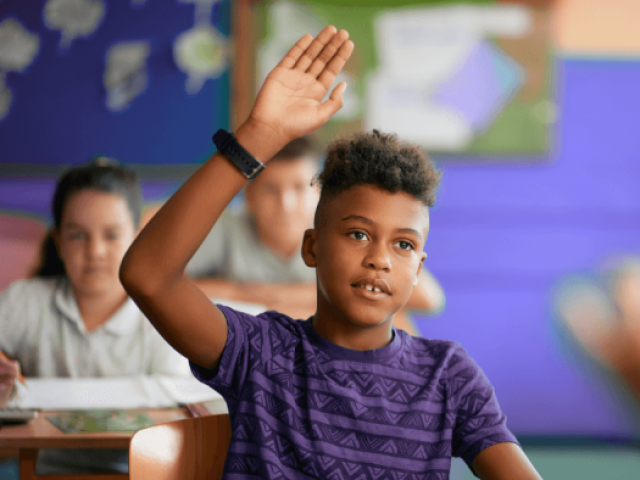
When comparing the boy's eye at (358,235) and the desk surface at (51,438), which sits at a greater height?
the boy's eye at (358,235)

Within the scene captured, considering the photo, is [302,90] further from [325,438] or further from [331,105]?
[325,438]

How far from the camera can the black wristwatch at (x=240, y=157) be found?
2.43ft

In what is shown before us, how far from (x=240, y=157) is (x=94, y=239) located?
1.10 m

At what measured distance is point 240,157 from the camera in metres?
0.74

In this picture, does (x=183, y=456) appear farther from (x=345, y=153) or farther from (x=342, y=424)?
(x=345, y=153)

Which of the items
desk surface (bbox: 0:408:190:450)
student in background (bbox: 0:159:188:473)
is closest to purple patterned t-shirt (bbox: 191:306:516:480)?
desk surface (bbox: 0:408:190:450)

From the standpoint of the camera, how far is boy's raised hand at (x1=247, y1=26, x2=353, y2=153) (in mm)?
764

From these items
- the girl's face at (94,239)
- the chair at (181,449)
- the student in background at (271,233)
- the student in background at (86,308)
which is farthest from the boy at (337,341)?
the student in background at (271,233)

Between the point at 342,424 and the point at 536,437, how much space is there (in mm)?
2569

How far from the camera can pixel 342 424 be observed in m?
0.84

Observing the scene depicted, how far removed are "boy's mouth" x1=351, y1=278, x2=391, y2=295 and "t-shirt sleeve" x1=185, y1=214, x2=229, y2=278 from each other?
1.79 m

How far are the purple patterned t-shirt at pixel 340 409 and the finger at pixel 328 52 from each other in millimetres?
344

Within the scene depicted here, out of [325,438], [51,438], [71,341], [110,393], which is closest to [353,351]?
[325,438]

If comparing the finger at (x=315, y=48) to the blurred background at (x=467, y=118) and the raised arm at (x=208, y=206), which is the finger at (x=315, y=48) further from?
the blurred background at (x=467, y=118)
